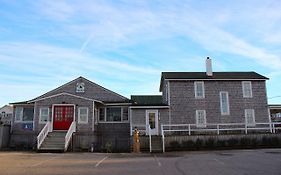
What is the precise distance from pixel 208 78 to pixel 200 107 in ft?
9.28

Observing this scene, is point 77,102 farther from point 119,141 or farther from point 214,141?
point 214,141

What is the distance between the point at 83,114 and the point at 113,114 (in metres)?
3.70

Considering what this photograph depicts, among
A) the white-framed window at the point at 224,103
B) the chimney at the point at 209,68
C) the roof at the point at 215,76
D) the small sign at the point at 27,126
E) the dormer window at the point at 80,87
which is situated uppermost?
the chimney at the point at 209,68

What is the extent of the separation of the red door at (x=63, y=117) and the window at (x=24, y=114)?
3721mm

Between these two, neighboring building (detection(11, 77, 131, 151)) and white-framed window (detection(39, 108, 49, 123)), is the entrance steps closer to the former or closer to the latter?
neighboring building (detection(11, 77, 131, 151))

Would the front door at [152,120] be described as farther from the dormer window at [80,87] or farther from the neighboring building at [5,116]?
the neighboring building at [5,116]

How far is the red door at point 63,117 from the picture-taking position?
87.8ft

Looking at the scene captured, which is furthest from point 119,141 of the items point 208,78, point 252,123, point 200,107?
point 252,123

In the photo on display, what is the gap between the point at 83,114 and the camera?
27.1 m

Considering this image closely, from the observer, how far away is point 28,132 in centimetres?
2820

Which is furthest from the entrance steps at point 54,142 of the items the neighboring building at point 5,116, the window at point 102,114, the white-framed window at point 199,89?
the white-framed window at point 199,89

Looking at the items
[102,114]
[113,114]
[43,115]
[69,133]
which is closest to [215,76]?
[113,114]

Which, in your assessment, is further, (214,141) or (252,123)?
(252,123)

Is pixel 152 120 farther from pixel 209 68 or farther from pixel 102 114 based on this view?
pixel 209 68
